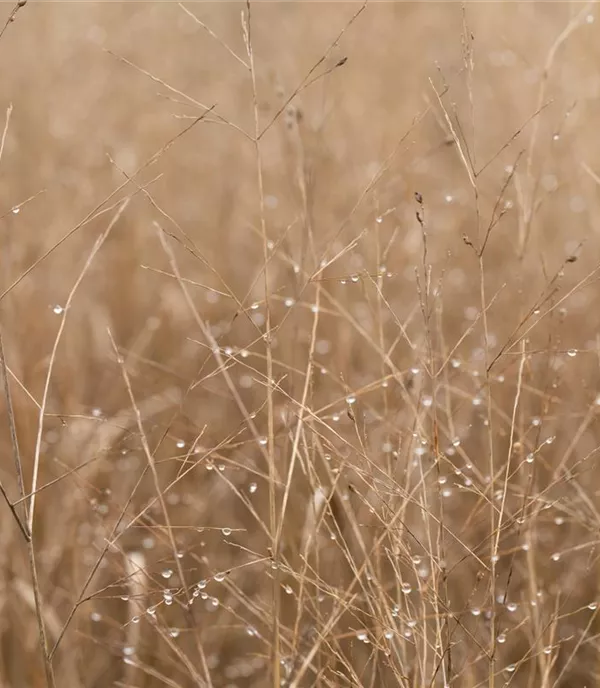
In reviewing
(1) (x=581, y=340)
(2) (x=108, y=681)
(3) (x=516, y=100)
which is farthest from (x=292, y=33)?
(2) (x=108, y=681)

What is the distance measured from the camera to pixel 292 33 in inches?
107

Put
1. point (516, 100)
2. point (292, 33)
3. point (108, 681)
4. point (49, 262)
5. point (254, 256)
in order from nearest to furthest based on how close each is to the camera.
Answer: point (108, 681)
point (49, 262)
point (254, 256)
point (516, 100)
point (292, 33)

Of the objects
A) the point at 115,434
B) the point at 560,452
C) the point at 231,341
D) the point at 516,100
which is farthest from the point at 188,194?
the point at 560,452

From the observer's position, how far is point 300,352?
1.63 m

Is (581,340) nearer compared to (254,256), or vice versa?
(581,340)

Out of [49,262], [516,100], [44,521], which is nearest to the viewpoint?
[44,521]

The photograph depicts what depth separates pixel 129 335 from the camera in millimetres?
1919

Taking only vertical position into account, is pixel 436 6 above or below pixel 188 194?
above

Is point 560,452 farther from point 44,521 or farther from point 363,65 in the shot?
point 363,65

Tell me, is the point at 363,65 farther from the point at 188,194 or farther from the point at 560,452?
the point at 560,452

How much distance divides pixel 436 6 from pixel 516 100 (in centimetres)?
59

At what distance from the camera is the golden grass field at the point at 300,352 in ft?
2.57

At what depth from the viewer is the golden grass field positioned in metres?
0.78

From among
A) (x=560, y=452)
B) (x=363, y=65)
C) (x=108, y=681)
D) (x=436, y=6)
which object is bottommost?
(x=108, y=681)
